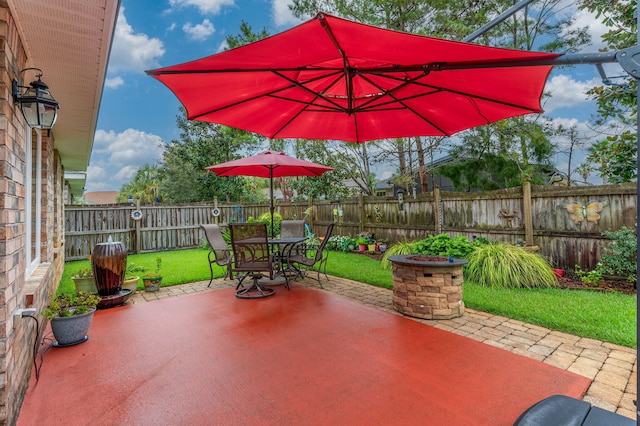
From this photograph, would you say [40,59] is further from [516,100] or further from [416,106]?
[516,100]

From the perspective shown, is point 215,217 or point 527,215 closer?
point 527,215

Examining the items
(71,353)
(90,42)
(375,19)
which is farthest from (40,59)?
(375,19)

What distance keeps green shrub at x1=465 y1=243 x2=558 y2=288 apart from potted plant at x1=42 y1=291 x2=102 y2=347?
533 cm

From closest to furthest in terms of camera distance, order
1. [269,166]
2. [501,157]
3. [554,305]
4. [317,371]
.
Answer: [317,371]
[554,305]
[269,166]
[501,157]

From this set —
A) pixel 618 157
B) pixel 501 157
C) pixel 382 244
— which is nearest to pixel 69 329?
pixel 382 244

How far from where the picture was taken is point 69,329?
10.5 feet

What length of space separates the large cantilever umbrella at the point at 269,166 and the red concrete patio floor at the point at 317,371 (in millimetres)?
2581

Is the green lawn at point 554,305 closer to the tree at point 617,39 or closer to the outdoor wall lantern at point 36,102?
the tree at point 617,39

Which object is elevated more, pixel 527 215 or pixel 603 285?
pixel 527 215

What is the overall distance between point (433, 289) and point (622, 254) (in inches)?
124

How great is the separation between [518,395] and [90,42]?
3844 mm

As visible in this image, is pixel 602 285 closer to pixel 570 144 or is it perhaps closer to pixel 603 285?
pixel 603 285

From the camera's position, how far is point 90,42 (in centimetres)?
223

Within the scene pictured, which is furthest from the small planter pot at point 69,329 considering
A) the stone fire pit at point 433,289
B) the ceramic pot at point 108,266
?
the stone fire pit at point 433,289
